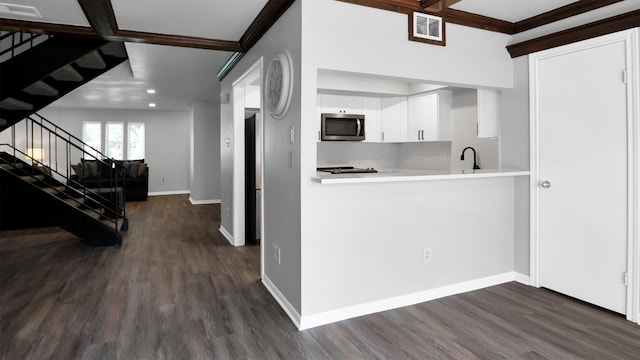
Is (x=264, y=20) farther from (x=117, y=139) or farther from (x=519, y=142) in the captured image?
(x=117, y=139)

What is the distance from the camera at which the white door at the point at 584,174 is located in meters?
2.71

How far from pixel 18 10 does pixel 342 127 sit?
3.24 metres

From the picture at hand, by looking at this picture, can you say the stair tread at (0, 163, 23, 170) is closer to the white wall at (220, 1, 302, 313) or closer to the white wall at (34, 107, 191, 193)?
the white wall at (220, 1, 302, 313)

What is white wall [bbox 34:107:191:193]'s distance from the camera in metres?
10.0

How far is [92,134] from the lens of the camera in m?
10.0

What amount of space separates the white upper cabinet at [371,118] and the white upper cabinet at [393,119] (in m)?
0.06

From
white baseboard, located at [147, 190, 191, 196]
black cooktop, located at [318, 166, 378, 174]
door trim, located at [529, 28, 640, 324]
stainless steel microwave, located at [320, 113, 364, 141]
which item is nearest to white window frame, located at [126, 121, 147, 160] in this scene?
white baseboard, located at [147, 190, 191, 196]

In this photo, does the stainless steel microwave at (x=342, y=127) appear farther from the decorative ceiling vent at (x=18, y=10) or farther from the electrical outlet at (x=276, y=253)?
the decorative ceiling vent at (x=18, y=10)

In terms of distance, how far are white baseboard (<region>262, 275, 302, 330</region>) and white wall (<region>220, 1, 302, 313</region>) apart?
10 millimetres

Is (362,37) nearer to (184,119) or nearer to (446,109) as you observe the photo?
(446,109)

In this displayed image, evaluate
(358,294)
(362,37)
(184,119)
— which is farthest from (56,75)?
(184,119)

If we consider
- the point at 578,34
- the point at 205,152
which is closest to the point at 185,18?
the point at 578,34

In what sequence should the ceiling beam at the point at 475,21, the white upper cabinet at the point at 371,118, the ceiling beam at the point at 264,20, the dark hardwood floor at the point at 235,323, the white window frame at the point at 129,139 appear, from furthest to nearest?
the white window frame at the point at 129,139 < the white upper cabinet at the point at 371,118 < the ceiling beam at the point at 475,21 < the ceiling beam at the point at 264,20 < the dark hardwood floor at the point at 235,323

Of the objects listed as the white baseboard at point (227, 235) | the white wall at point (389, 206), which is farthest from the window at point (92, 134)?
the white wall at point (389, 206)
